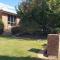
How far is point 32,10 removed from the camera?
30.7m

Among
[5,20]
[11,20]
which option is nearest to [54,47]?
[5,20]

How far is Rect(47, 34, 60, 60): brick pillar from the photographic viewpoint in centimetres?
1401

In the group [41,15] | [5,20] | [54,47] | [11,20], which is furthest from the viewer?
[11,20]

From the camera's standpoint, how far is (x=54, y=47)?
14227 mm

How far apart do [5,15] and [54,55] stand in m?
26.8

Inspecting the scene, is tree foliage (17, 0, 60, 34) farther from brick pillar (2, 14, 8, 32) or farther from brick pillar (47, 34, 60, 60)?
brick pillar (47, 34, 60, 60)

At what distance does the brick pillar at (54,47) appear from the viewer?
14.0 metres

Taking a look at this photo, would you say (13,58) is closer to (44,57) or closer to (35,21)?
(44,57)

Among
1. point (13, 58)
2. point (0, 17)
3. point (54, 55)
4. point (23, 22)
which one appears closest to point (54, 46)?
point (54, 55)

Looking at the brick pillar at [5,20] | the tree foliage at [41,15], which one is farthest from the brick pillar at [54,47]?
the brick pillar at [5,20]

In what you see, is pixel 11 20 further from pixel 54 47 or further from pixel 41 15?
pixel 54 47

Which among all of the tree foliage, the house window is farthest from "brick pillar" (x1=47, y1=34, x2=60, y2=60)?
the house window

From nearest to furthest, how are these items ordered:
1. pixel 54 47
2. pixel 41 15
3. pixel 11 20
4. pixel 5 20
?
1. pixel 54 47
2. pixel 41 15
3. pixel 5 20
4. pixel 11 20

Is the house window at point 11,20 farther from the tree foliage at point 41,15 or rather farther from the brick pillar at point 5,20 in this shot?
the tree foliage at point 41,15
